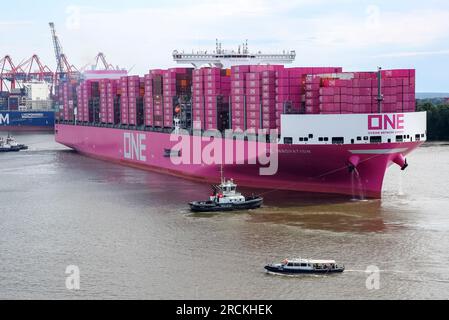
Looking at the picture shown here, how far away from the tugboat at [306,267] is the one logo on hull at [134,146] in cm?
3334

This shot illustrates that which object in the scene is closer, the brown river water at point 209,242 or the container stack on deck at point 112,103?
the brown river water at point 209,242

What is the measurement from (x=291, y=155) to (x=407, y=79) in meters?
7.69

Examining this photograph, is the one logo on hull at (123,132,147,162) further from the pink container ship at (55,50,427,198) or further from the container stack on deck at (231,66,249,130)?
the container stack on deck at (231,66,249,130)

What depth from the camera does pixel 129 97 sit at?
6181 cm

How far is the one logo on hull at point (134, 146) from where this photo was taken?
57228 mm

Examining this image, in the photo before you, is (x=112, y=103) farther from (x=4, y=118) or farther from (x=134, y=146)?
(x=4, y=118)

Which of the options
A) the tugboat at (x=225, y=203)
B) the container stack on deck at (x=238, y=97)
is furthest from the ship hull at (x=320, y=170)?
the tugboat at (x=225, y=203)

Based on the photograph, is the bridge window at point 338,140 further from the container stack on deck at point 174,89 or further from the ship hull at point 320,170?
the container stack on deck at point 174,89

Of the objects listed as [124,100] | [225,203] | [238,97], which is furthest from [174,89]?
[225,203]

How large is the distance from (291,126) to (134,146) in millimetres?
22885

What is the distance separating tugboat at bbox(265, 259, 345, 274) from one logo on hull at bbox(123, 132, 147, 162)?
33.3 meters

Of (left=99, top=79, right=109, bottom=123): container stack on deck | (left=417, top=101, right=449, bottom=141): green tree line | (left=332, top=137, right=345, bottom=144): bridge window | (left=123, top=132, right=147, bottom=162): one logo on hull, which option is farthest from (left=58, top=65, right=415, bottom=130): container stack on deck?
(left=417, top=101, right=449, bottom=141): green tree line

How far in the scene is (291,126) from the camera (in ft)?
128

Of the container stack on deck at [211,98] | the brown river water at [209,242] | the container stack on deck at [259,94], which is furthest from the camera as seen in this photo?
the container stack on deck at [211,98]
